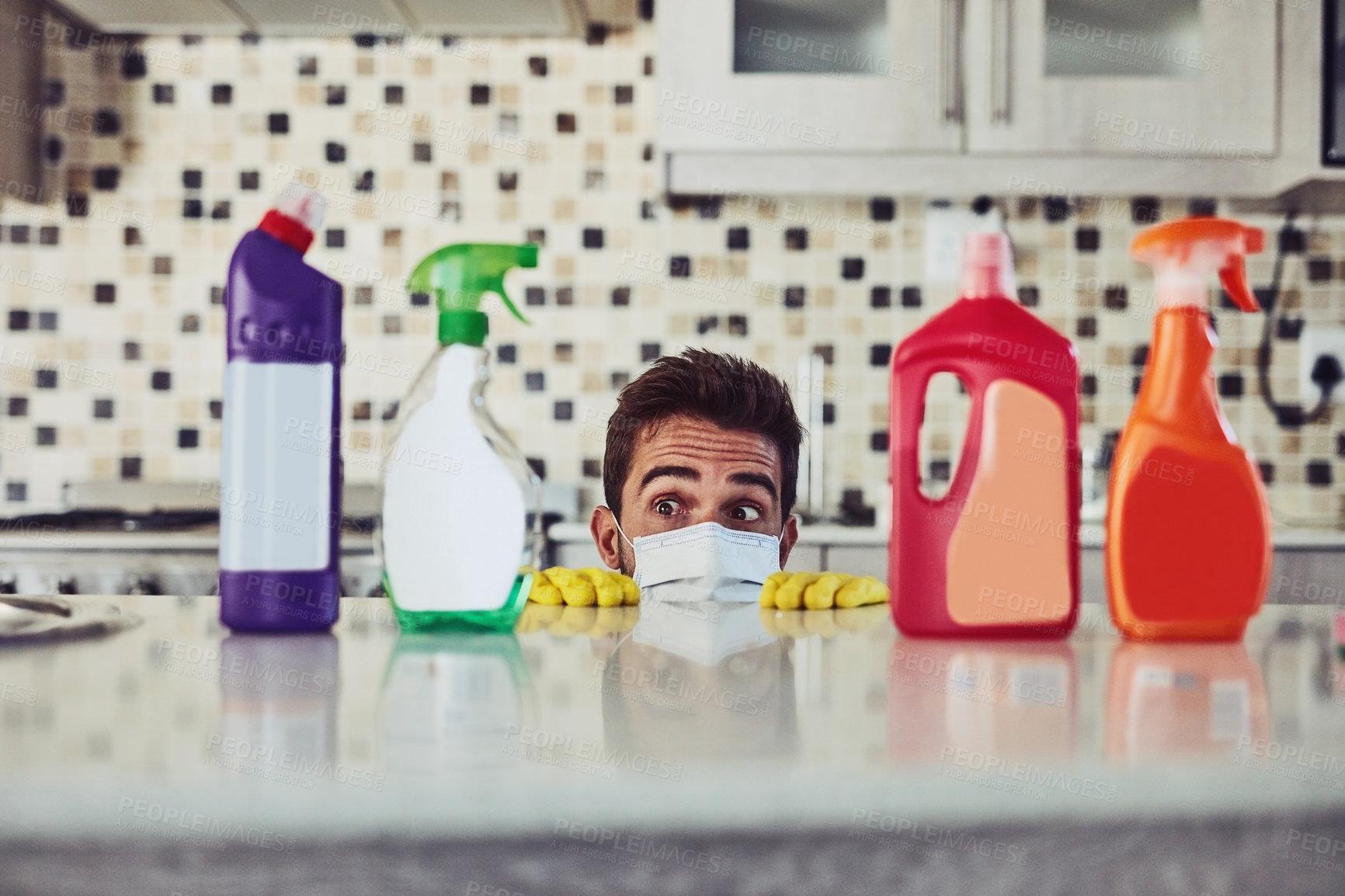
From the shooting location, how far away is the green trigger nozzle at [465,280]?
2.04 ft

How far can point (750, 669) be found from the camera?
1.72 feet

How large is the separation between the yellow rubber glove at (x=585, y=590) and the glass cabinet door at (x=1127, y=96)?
5.17 ft

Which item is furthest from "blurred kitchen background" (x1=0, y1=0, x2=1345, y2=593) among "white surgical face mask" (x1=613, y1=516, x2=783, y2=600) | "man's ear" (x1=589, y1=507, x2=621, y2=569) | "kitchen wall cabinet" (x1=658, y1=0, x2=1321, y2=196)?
"white surgical face mask" (x1=613, y1=516, x2=783, y2=600)

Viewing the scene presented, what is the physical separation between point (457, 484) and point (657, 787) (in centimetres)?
32

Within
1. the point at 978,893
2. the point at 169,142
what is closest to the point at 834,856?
the point at 978,893

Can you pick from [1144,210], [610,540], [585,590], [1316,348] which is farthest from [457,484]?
[1316,348]

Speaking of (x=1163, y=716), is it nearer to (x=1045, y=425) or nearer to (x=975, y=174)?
(x=1045, y=425)

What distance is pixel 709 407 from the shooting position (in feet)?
4.85

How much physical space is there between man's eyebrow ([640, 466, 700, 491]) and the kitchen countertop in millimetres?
972

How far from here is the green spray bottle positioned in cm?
62

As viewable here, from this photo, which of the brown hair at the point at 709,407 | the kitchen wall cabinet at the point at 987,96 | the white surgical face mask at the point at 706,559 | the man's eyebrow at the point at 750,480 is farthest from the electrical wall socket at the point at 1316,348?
the white surgical face mask at the point at 706,559

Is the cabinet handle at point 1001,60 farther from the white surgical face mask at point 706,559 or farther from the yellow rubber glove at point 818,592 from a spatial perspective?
the yellow rubber glove at point 818,592

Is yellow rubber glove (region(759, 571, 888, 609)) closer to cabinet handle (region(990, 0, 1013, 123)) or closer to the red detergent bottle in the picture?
the red detergent bottle

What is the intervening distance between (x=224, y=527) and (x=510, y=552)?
6.3 inches
